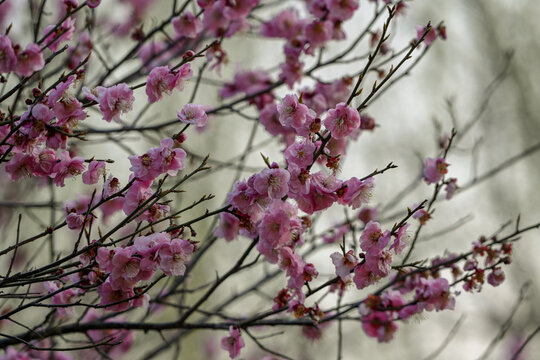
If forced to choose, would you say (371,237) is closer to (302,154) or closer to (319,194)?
(319,194)

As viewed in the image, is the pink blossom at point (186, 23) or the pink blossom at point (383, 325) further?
the pink blossom at point (186, 23)

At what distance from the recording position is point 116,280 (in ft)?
5.76

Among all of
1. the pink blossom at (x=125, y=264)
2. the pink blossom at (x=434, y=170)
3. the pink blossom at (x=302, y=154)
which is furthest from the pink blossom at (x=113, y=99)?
the pink blossom at (x=434, y=170)

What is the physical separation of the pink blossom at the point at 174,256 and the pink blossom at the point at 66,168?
461 mm

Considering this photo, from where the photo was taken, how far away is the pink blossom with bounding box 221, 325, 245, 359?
204cm

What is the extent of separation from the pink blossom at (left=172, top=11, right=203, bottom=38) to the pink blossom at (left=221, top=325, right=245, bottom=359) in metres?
1.40

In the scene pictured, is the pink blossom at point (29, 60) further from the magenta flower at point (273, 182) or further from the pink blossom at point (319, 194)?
the pink blossom at point (319, 194)

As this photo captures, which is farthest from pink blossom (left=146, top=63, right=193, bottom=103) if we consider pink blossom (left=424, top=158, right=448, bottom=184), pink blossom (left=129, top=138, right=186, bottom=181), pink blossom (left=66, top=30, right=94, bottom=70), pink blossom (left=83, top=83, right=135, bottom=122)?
pink blossom (left=424, top=158, right=448, bottom=184)

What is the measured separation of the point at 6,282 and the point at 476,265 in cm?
166

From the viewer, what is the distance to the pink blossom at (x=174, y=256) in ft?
5.54

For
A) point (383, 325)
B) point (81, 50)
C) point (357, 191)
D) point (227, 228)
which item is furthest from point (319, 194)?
point (81, 50)

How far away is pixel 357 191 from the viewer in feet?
5.70

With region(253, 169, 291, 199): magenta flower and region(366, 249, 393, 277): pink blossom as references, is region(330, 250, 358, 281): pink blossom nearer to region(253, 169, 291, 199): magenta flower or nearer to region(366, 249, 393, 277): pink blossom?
region(366, 249, 393, 277): pink blossom

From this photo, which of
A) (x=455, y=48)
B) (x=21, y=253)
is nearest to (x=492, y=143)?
(x=455, y=48)
